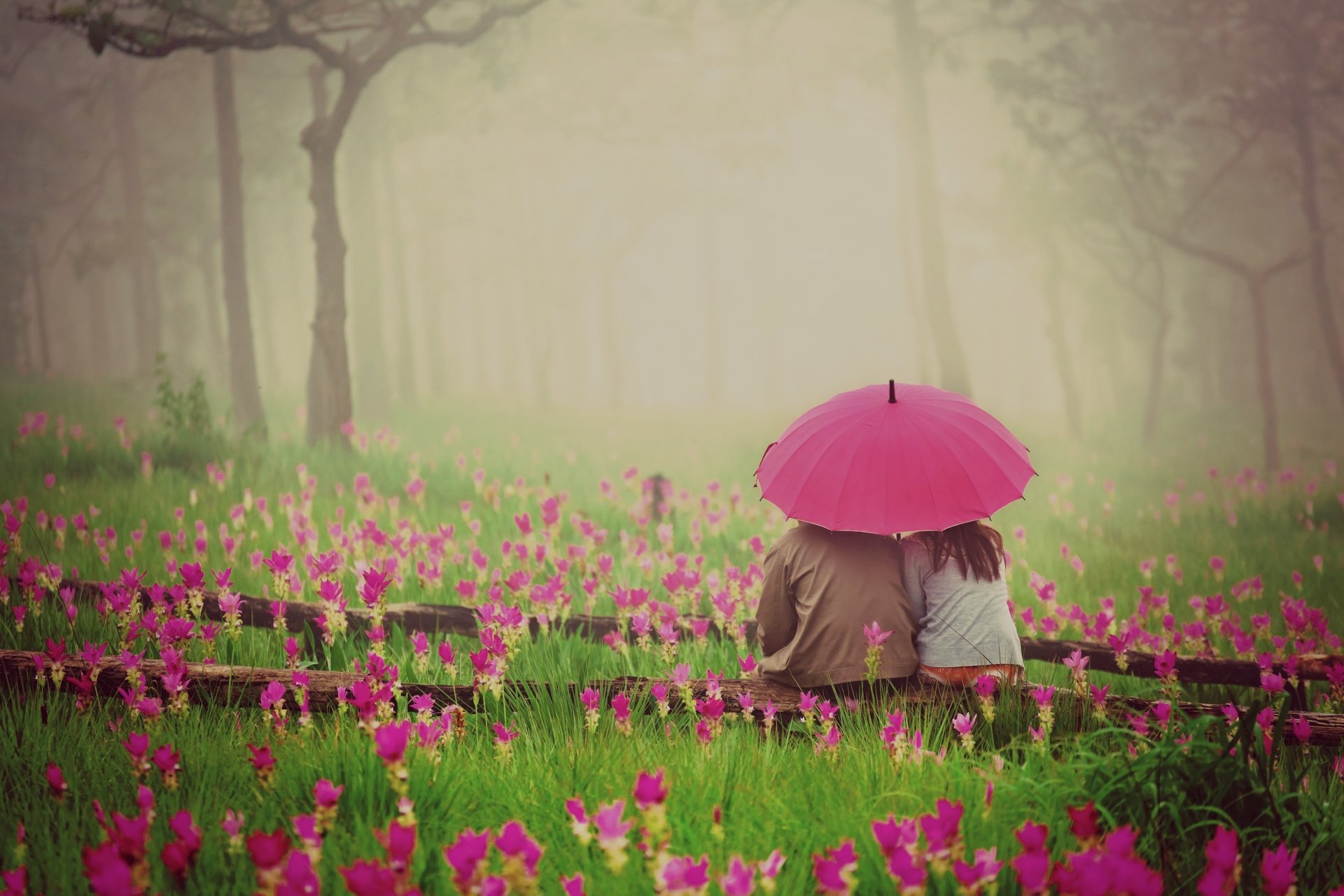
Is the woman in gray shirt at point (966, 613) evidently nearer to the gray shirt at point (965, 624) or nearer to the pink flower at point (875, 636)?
the gray shirt at point (965, 624)

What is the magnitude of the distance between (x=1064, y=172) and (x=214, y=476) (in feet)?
41.1

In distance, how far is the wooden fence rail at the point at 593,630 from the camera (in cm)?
355

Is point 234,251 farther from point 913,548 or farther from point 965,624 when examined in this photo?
point 965,624

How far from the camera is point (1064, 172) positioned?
13742 millimetres

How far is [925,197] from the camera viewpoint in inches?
436

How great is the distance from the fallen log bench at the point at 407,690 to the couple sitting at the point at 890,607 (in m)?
0.09

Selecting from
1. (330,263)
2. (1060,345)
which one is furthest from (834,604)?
(1060,345)

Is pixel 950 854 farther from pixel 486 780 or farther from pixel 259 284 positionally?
pixel 259 284

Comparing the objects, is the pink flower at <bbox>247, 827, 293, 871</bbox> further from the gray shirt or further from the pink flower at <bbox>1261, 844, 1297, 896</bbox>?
the gray shirt

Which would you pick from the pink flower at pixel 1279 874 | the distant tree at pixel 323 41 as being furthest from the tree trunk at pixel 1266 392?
the pink flower at pixel 1279 874

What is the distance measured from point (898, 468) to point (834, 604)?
18.7 inches

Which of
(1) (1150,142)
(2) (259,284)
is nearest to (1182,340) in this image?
(1) (1150,142)

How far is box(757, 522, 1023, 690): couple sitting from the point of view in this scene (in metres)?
2.88

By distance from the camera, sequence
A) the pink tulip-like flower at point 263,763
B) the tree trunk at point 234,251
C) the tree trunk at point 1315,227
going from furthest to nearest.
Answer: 1. the tree trunk at point 234,251
2. the tree trunk at point 1315,227
3. the pink tulip-like flower at point 263,763
